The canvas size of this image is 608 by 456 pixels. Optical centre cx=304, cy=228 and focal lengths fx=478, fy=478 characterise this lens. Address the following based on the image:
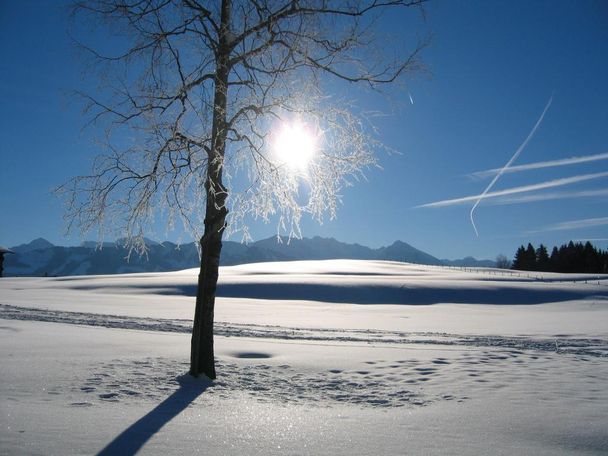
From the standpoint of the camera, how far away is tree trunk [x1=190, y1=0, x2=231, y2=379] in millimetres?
8195

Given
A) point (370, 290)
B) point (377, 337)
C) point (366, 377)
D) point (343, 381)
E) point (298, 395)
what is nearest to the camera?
point (298, 395)

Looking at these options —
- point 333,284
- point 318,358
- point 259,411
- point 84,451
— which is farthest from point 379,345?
point 333,284

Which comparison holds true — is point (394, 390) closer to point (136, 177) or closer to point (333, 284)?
point (136, 177)

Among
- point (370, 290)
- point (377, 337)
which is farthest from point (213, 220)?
point (370, 290)

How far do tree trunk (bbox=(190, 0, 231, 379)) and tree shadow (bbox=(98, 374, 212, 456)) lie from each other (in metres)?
0.53

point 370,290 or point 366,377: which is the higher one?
point 370,290

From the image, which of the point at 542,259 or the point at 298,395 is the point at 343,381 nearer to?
the point at 298,395

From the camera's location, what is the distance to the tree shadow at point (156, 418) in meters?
4.61

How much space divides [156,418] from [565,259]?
4445 inches

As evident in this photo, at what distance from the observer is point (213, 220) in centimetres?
834

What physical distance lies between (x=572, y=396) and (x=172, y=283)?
137 feet

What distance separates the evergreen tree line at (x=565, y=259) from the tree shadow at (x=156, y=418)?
10737 centimetres

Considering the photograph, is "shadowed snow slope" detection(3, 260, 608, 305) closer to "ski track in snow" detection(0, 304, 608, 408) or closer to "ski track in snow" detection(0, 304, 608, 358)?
"ski track in snow" detection(0, 304, 608, 358)

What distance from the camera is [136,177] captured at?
8.48m
